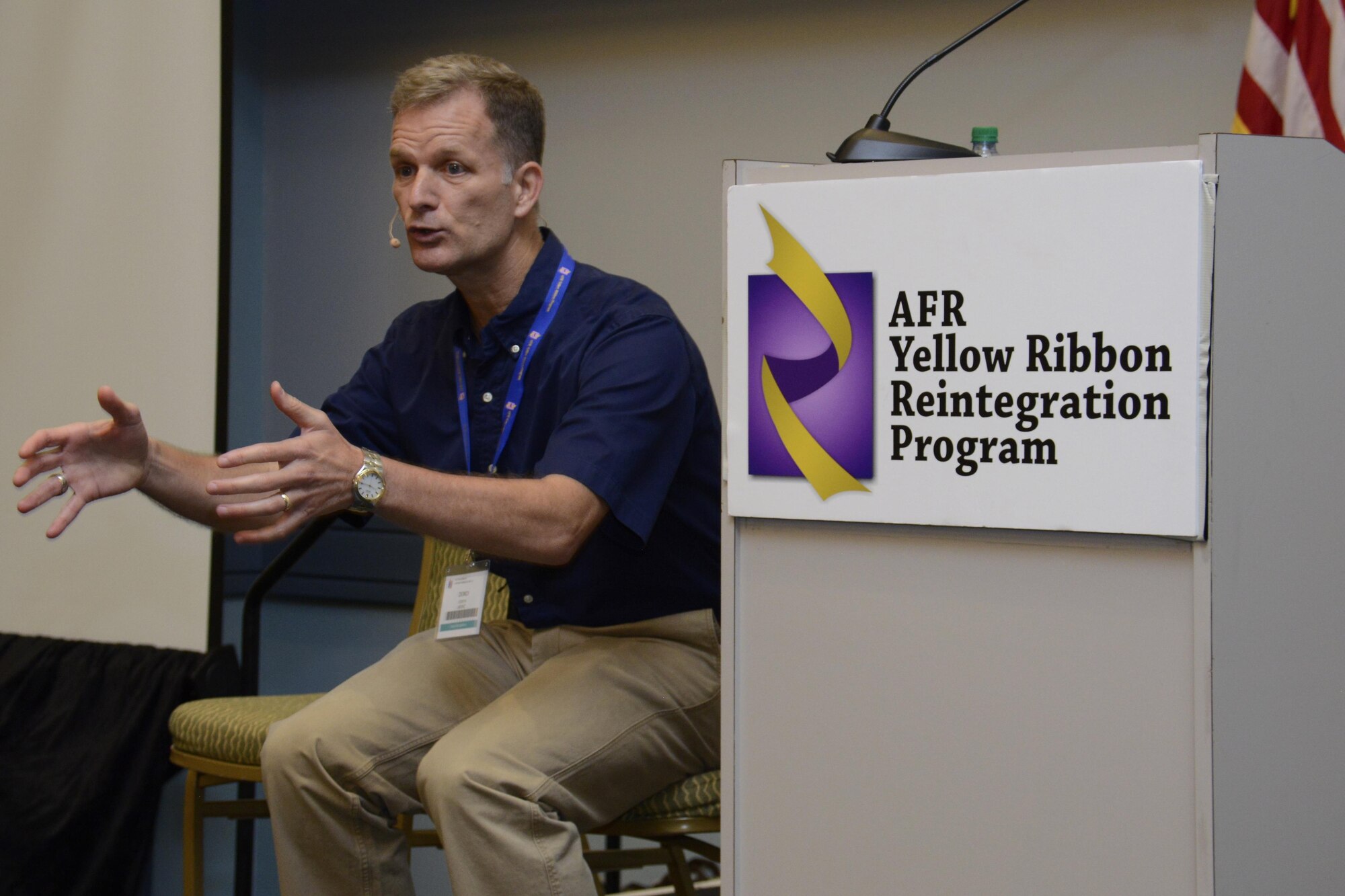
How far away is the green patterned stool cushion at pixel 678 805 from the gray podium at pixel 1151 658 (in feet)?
1.33

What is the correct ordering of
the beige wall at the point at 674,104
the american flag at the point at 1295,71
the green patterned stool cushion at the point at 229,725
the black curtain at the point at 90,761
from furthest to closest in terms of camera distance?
the black curtain at the point at 90,761 → the beige wall at the point at 674,104 → the green patterned stool cushion at the point at 229,725 → the american flag at the point at 1295,71

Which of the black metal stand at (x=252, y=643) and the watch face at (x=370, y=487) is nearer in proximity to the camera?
the watch face at (x=370, y=487)

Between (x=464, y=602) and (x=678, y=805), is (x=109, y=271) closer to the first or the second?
(x=464, y=602)

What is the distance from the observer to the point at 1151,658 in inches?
44.1

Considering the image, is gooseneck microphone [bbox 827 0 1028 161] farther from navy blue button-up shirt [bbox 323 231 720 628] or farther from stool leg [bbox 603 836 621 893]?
stool leg [bbox 603 836 621 893]

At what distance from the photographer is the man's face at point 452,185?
180 centimetres

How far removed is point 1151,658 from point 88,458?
1182 millimetres

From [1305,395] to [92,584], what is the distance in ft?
8.21

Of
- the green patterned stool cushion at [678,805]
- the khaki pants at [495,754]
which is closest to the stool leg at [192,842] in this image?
the khaki pants at [495,754]

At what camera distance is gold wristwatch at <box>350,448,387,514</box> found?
4.33 feet

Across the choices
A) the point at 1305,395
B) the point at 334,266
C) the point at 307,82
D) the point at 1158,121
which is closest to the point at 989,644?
the point at 1305,395

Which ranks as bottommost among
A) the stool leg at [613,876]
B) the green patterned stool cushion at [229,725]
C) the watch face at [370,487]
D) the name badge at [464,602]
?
the stool leg at [613,876]

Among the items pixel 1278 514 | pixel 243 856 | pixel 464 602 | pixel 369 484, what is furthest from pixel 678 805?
pixel 243 856

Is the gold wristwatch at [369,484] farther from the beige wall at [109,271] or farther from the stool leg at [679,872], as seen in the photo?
the beige wall at [109,271]
